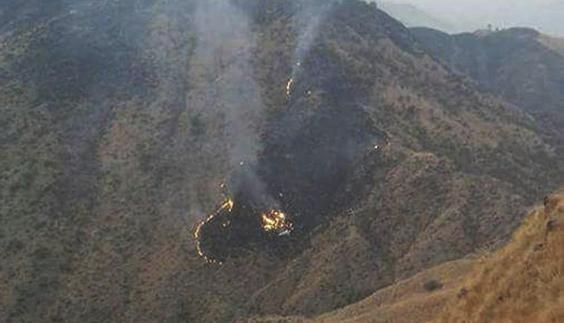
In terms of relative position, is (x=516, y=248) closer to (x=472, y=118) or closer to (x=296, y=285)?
(x=296, y=285)

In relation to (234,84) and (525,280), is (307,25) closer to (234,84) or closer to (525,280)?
(234,84)

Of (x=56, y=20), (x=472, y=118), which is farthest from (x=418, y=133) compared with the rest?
(x=56, y=20)

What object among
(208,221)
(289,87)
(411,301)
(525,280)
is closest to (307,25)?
(289,87)

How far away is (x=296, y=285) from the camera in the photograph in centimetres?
12269

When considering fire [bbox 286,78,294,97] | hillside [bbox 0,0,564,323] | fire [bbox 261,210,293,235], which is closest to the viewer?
hillside [bbox 0,0,564,323]

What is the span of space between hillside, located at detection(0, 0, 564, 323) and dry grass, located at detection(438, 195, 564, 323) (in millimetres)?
75617

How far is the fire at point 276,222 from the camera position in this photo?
448ft

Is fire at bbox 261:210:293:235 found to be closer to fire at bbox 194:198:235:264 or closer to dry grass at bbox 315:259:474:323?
fire at bbox 194:198:235:264

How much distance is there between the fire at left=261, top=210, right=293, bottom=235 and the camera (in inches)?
Answer: 5374

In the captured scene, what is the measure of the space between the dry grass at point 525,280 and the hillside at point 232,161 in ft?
248

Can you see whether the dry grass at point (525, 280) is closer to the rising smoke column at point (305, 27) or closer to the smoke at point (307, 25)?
the rising smoke column at point (305, 27)

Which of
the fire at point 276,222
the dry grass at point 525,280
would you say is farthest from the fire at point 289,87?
the dry grass at point 525,280

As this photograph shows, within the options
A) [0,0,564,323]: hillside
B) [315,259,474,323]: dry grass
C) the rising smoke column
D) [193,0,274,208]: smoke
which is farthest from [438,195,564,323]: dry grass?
the rising smoke column

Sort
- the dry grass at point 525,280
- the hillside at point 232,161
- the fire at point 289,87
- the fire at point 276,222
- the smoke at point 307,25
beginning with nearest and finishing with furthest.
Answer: the dry grass at point 525,280 → the hillside at point 232,161 → the fire at point 276,222 → the fire at point 289,87 → the smoke at point 307,25
